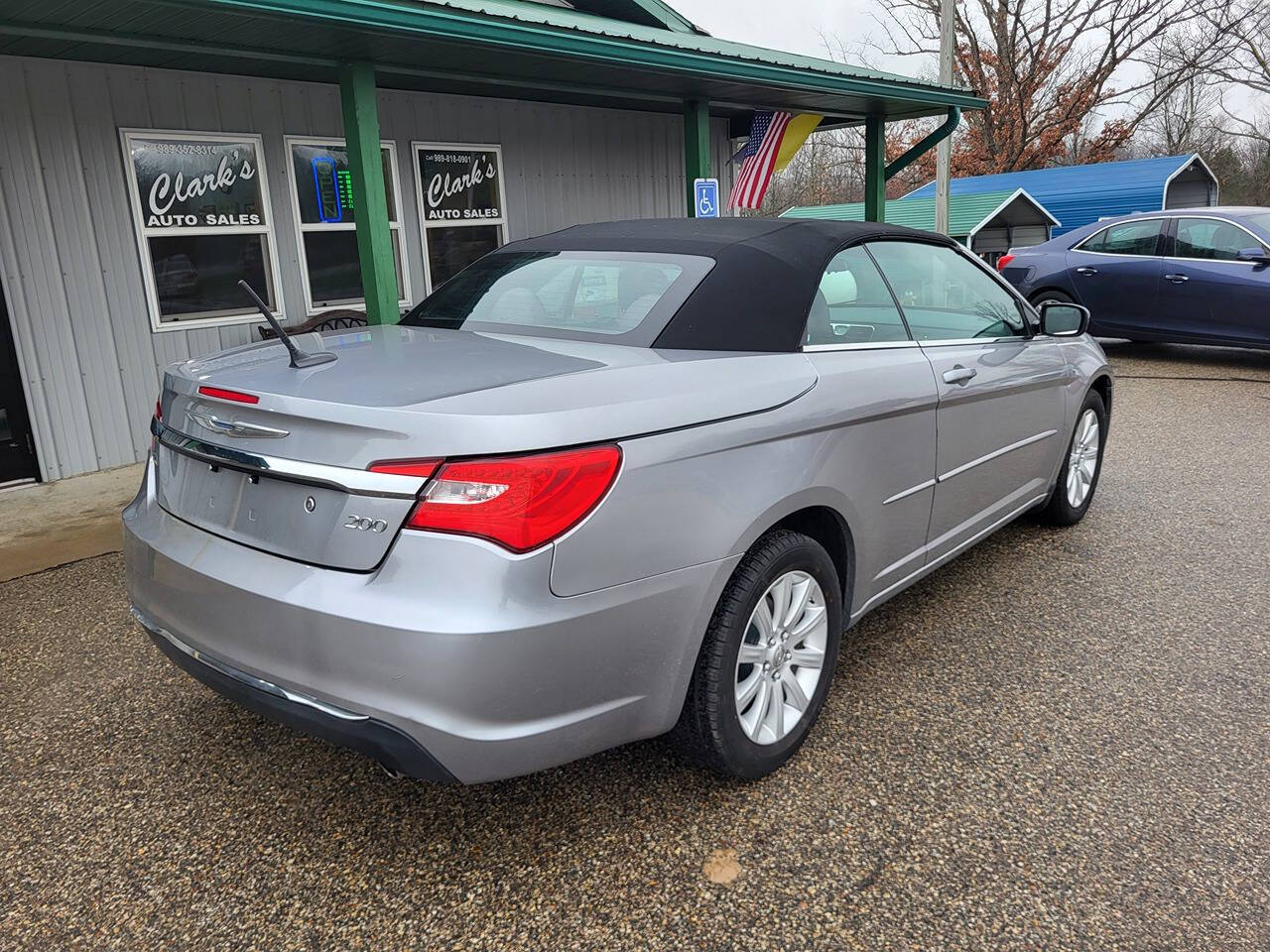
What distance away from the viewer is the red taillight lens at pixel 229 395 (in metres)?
2.24

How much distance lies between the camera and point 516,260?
11.4ft

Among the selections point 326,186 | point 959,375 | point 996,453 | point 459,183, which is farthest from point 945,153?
point 959,375

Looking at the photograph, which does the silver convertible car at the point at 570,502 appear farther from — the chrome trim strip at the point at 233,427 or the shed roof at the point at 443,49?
the shed roof at the point at 443,49

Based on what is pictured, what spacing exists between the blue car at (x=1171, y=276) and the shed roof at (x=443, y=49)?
10.9 ft

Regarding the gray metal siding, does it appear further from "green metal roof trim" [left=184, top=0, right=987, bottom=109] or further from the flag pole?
the flag pole

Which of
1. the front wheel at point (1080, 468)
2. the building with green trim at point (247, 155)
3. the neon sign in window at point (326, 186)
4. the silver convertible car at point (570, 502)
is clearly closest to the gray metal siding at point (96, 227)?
the building with green trim at point (247, 155)

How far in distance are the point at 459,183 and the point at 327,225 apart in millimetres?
1358

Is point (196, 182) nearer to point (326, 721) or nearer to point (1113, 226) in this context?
point (326, 721)

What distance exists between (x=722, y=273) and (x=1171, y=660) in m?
2.11

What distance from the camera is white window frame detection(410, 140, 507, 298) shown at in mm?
8086

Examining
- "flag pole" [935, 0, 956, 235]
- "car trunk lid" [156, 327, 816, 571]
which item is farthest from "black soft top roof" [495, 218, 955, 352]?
"flag pole" [935, 0, 956, 235]

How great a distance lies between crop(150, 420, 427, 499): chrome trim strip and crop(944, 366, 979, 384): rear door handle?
2.05m

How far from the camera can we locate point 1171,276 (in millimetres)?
9953

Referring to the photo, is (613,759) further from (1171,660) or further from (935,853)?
(1171,660)
